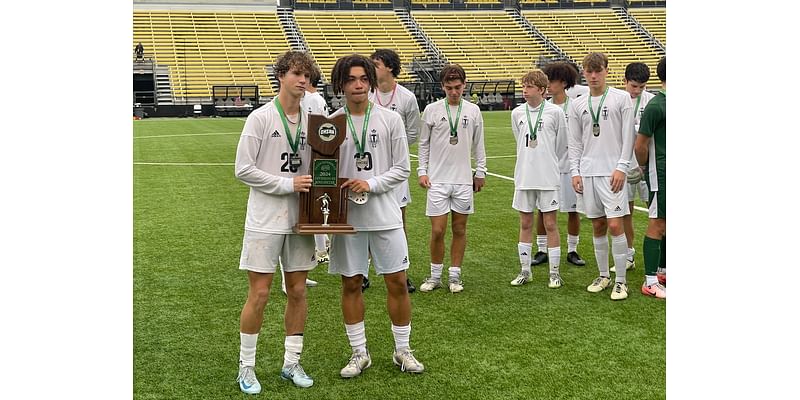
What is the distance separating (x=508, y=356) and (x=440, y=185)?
189cm

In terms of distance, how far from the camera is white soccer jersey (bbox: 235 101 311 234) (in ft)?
13.0

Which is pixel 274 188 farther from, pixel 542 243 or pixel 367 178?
pixel 542 243

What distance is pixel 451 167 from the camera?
20.6ft

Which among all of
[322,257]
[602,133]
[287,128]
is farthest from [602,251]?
[287,128]

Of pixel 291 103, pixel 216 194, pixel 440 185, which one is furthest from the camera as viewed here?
pixel 216 194

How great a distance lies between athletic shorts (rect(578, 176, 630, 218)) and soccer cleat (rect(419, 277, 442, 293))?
1.33 m

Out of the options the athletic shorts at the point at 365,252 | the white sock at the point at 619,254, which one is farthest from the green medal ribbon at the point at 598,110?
the athletic shorts at the point at 365,252

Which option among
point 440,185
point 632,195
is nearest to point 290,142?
point 440,185

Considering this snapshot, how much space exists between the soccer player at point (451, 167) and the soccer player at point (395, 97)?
138 millimetres

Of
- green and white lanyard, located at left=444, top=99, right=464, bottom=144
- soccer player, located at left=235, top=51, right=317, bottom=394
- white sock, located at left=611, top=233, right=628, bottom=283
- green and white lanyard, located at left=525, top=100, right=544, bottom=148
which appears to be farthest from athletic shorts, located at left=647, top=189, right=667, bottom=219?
soccer player, located at left=235, top=51, right=317, bottom=394

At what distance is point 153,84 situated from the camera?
36062 mm

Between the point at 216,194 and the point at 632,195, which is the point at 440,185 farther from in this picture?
the point at 216,194

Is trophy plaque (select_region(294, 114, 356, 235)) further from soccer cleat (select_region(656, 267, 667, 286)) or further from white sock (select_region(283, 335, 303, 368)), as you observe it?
soccer cleat (select_region(656, 267, 667, 286))

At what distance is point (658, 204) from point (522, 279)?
133 centimetres
